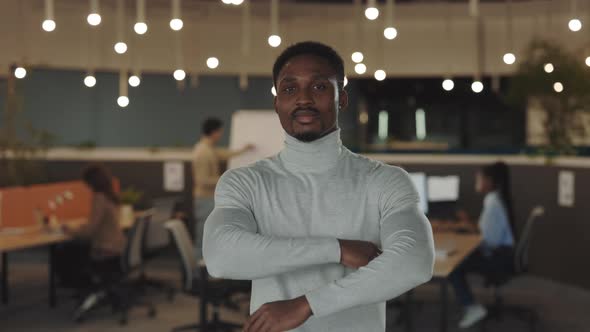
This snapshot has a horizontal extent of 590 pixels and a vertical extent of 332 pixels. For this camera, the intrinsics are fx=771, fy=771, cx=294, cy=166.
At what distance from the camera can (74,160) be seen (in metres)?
9.18

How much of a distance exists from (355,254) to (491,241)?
4.68 metres

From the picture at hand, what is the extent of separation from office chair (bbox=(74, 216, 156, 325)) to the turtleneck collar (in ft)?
16.2

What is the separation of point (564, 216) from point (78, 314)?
4589 mm

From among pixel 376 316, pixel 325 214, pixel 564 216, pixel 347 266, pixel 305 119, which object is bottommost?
pixel 564 216

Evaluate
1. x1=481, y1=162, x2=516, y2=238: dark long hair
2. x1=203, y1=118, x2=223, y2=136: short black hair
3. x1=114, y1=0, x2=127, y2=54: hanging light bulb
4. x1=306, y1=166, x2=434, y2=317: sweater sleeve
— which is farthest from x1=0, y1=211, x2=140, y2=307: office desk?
x1=306, y1=166, x2=434, y2=317: sweater sleeve

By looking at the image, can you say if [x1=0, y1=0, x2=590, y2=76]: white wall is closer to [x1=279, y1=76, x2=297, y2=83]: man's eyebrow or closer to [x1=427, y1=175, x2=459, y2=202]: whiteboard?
[x1=427, y1=175, x2=459, y2=202]: whiteboard

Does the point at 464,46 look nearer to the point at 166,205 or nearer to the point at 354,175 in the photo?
the point at 166,205

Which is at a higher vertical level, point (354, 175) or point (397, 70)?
point (397, 70)

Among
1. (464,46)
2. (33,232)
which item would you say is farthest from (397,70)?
(33,232)

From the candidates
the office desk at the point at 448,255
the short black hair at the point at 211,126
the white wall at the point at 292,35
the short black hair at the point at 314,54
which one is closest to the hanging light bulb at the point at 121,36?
the short black hair at the point at 211,126

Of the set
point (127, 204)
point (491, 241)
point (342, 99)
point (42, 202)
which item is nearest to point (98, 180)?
point (42, 202)

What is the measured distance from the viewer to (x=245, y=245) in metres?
1.48

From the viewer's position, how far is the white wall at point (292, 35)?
1060 cm

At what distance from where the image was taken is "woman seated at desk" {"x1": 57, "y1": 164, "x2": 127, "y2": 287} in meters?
6.33
